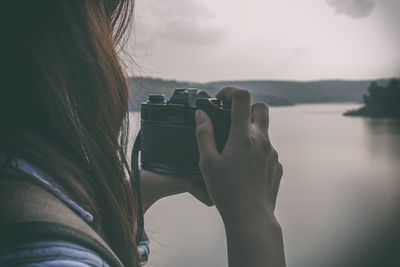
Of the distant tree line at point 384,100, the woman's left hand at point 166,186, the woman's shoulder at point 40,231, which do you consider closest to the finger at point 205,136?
the woman's left hand at point 166,186

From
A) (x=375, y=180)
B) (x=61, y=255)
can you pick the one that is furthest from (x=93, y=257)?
(x=375, y=180)

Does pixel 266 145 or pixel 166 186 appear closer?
pixel 266 145

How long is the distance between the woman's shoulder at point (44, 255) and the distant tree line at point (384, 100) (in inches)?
474

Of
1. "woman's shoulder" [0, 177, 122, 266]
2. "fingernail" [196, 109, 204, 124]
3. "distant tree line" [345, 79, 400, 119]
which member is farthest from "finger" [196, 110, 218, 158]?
"distant tree line" [345, 79, 400, 119]

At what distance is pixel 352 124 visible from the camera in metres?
14.9

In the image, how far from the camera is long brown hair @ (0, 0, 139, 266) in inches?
11.5

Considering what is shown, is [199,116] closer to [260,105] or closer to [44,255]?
[260,105]

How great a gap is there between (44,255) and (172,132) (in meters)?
0.38

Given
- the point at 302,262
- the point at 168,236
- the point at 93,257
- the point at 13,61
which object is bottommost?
the point at 302,262

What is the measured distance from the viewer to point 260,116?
446 mm

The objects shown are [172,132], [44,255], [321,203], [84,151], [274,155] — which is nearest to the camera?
[44,255]

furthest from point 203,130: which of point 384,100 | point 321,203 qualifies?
point 384,100

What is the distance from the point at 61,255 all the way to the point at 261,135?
0.29 meters

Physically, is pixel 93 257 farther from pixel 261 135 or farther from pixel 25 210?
pixel 261 135
